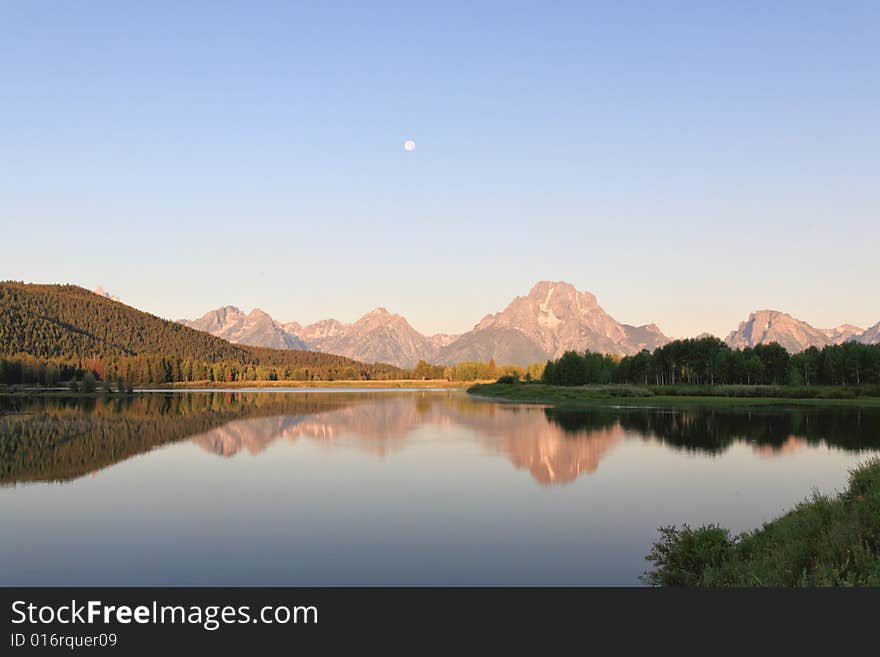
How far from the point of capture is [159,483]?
143 feet

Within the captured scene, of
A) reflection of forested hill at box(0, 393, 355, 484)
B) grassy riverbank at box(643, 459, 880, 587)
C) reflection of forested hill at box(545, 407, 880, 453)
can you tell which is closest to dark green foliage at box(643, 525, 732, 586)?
grassy riverbank at box(643, 459, 880, 587)

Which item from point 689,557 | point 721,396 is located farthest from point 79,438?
point 721,396

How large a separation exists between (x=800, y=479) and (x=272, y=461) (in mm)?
39488

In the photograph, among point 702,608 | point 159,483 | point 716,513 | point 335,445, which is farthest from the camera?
point 335,445

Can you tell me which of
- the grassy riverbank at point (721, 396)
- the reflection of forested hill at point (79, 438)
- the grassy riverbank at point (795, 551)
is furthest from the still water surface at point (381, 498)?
the grassy riverbank at point (721, 396)

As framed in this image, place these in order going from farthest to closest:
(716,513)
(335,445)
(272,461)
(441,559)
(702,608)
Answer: (335,445), (272,461), (716,513), (441,559), (702,608)

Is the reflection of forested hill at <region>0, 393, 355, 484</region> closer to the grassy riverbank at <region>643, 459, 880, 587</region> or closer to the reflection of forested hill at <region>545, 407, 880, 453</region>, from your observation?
the grassy riverbank at <region>643, 459, 880, 587</region>

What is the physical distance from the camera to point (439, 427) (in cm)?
9044

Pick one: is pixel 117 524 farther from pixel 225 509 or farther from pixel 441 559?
pixel 441 559

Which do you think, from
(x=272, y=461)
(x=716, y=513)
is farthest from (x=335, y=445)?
(x=716, y=513)

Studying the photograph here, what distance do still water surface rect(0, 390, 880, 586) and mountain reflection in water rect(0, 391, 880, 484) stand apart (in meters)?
0.51

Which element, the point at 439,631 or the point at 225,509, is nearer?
the point at 439,631

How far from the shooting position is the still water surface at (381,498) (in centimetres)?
2438

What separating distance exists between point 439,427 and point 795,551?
236 ft
